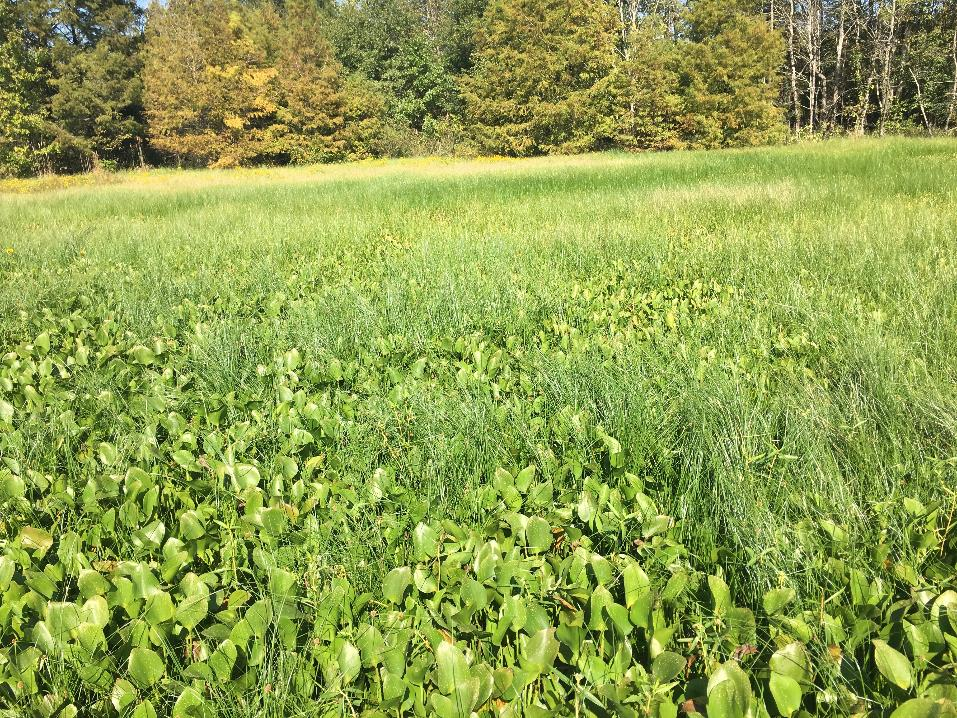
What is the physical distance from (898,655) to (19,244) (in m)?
7.97

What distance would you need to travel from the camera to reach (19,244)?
6.44 m

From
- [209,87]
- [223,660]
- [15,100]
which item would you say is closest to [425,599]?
[223,660]

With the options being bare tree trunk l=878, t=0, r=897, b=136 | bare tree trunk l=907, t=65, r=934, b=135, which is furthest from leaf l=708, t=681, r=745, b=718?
bare tree trunk l=907, t=65, r=934, b=135

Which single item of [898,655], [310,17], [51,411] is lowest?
[898,655]

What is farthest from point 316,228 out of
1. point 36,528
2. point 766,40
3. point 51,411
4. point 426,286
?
point 766,40

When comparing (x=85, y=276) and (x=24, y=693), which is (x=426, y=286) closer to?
(x=85, y=276)

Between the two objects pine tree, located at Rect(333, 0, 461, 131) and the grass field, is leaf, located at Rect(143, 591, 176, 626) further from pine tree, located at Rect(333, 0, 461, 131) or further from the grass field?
pine tree, located at Rect(333, 0, 461, 131)

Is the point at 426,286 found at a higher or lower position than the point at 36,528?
higher

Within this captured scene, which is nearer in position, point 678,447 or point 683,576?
point 683,576

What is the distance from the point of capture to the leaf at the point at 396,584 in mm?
1392

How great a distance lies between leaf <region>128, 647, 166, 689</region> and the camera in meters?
1.15

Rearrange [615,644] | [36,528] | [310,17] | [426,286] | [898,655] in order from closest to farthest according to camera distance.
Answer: [898,655]
[615,644]
[36,528]
[426,286]
[310,17]

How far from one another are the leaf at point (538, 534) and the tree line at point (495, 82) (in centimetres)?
2923

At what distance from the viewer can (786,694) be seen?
105 centimetres
